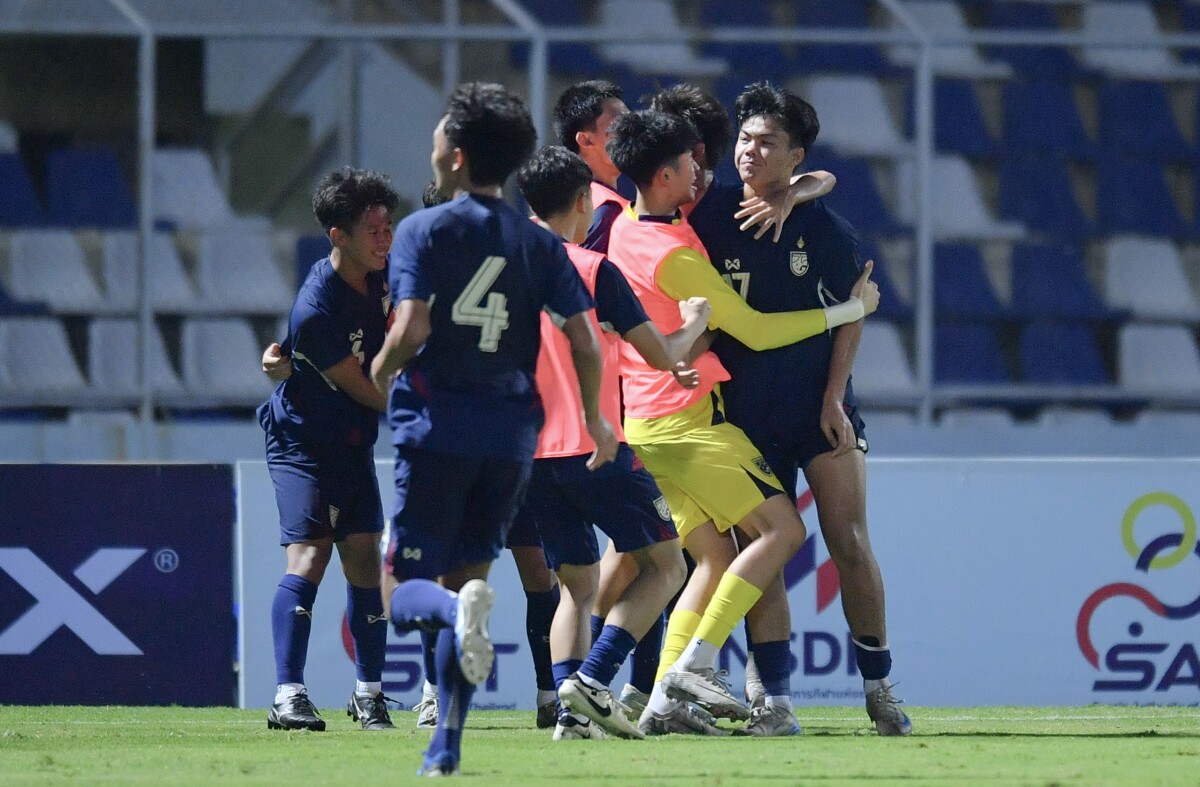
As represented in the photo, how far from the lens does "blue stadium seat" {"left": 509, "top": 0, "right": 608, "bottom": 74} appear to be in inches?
513

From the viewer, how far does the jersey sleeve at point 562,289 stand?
445cm

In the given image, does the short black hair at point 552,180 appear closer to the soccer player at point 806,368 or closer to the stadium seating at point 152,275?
the soccer player at point 806,368

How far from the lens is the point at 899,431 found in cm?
1229

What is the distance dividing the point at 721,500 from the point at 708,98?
1.46 metres

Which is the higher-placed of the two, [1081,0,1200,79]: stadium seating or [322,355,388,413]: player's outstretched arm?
[1081,0,1200,79]: stadium seating

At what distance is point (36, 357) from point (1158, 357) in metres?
8.48

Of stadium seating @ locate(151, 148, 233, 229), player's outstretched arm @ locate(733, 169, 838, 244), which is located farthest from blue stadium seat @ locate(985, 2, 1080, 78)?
player's outstretched arm @ locate(733, 169, 838, 244)

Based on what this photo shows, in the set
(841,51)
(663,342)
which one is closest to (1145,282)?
(841,51)

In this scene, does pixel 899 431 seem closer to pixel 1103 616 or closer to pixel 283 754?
pixel 1103 616

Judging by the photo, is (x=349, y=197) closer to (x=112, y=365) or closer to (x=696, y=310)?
(x=696, y=310)

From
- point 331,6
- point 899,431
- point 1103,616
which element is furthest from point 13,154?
point 1103,616

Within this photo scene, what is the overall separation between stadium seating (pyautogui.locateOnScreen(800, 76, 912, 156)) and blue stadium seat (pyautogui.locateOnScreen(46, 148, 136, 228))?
17.3 feet

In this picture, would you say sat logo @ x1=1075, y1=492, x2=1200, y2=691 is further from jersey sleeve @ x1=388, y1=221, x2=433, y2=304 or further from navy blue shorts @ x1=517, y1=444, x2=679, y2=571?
jersey sleeve @ x1=388, y1=221, x2=433, y2=304

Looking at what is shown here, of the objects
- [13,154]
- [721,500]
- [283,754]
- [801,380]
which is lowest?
[283,754]
